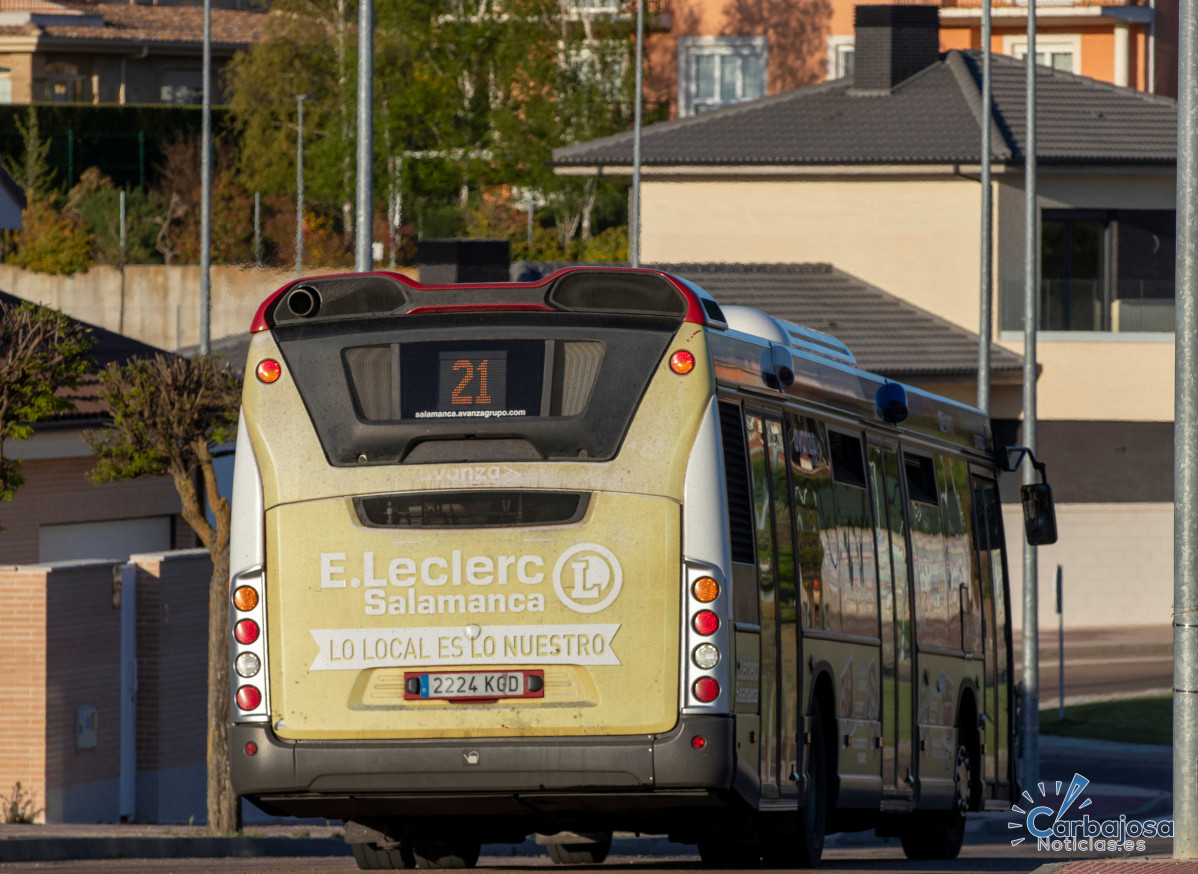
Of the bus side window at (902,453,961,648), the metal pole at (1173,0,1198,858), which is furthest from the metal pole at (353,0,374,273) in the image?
the metal pole at (1173,0,1198,858)

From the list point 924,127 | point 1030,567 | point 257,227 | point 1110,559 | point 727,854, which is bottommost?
point 1110,559

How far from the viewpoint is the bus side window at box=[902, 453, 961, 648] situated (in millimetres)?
15594

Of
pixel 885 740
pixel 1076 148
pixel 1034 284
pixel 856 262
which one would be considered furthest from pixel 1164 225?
pixel 885 740

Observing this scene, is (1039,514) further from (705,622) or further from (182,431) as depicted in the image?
(705,622)

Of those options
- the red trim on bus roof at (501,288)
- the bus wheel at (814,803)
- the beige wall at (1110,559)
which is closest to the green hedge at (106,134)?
the beige wall at (1110,559)

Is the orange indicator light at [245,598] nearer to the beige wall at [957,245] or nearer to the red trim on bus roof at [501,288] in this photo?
the red trim on bus roof at [501,288]

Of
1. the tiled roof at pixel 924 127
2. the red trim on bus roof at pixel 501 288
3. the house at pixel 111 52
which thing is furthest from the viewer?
the house at pixel 111 52

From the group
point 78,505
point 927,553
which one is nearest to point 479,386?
point 927,553

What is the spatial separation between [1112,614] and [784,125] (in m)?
11.8

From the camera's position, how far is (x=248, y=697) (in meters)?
10.8

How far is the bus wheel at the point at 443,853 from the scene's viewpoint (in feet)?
42.9

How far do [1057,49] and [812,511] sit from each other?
172 ft

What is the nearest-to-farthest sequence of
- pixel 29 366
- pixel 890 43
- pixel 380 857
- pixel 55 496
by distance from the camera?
pixel 380 857 → pixel 29 366 → pixel 55 496 → pixel 890 43

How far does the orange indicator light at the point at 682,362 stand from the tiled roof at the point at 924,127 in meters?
32.1
